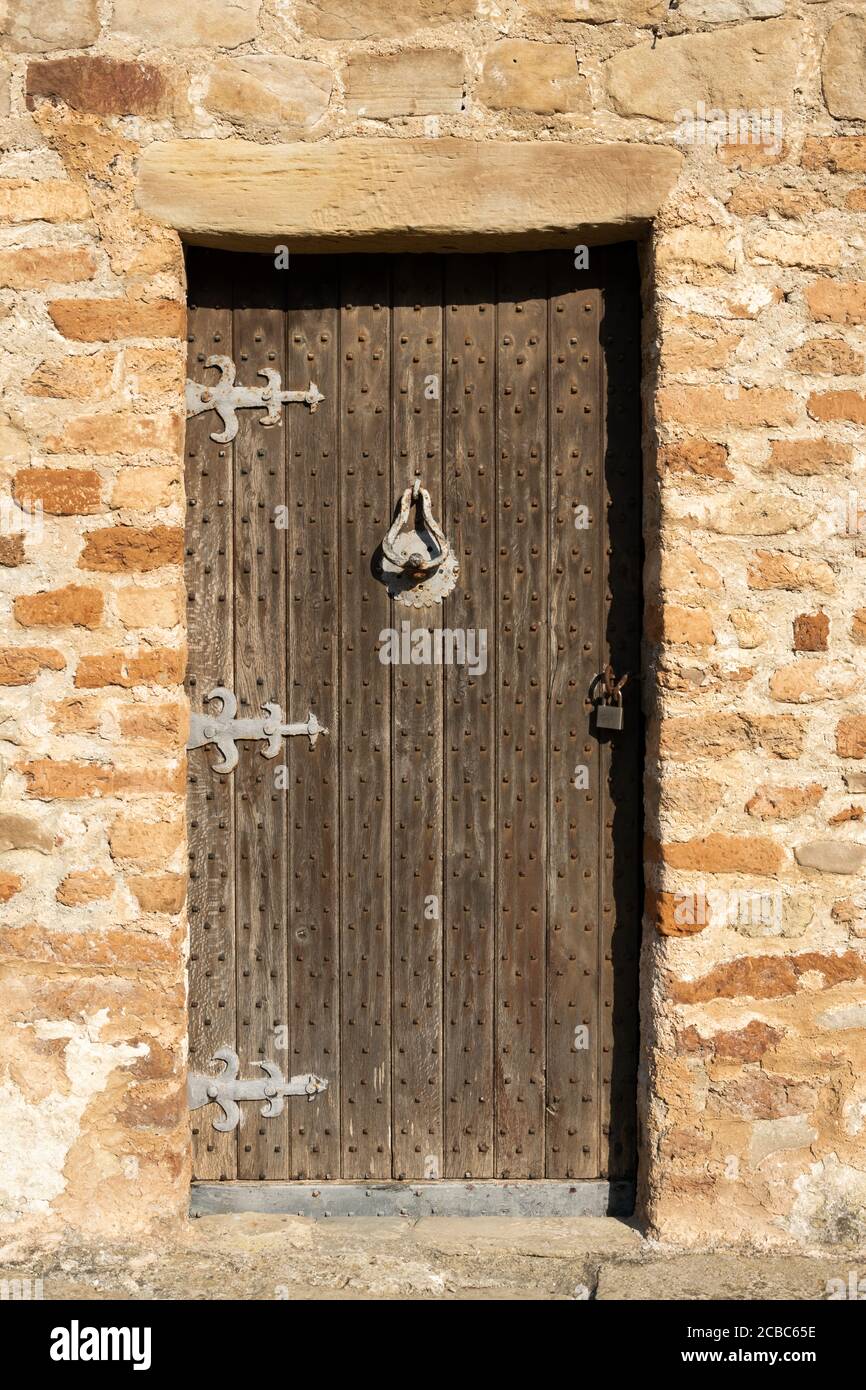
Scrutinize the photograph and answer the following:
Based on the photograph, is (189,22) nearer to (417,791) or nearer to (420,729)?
(420,729)

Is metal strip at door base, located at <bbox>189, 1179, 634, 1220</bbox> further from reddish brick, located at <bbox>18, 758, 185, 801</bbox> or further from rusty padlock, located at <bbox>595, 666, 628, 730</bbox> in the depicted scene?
rusty padlock, located at <bbox>595, 666, 628, 730</bbox>

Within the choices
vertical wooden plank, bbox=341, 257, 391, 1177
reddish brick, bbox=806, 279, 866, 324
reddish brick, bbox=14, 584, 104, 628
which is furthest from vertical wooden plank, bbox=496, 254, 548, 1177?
reddish brick, bbox=14, 584, 104, 628

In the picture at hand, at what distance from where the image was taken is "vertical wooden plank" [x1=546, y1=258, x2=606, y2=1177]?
2.92 m

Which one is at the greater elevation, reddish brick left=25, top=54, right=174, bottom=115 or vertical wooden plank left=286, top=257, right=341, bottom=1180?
reddish brick left=25, top=54, right=174, bottom=115

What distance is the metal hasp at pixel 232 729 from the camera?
2.94 m

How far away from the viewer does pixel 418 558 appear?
2865mm

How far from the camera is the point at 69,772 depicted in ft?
9.06

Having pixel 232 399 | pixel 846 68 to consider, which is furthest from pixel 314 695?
pixel 846 68

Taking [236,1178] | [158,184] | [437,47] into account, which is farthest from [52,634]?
[437,47]

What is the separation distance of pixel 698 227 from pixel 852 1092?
2.08m

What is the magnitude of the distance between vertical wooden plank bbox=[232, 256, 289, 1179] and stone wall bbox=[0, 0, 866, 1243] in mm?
231

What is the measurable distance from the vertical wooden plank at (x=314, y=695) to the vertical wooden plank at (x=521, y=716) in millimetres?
421

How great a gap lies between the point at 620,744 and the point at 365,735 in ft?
2.13

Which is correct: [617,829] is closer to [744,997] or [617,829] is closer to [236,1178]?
[744,997]
